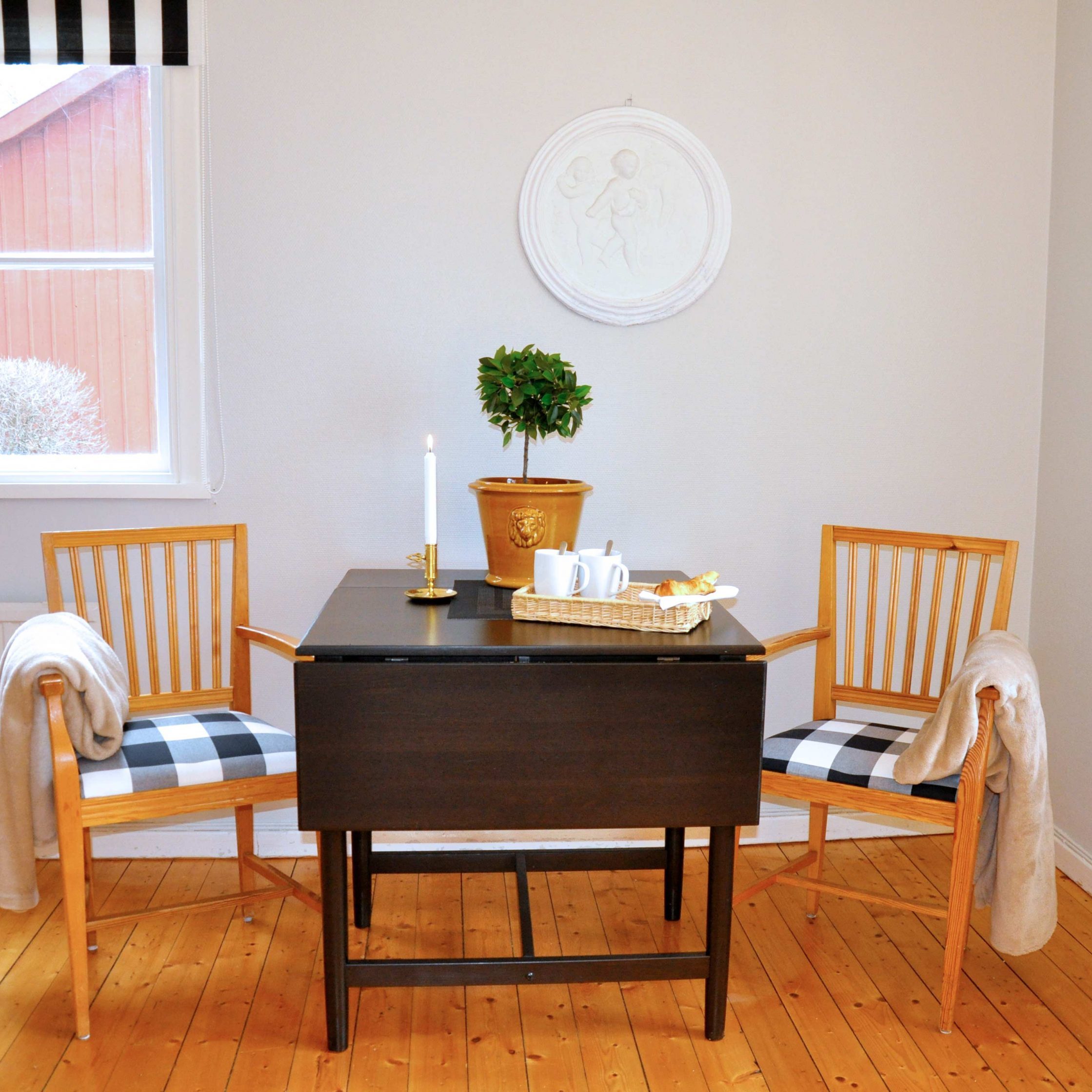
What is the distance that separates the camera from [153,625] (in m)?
2.20

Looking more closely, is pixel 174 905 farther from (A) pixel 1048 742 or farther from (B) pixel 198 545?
(A) pixel 1048 742

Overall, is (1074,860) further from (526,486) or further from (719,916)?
(526,486)

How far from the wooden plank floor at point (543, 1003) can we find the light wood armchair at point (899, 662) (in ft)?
0.41

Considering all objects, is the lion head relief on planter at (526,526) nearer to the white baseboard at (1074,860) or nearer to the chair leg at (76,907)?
the chair leg at (76,907)

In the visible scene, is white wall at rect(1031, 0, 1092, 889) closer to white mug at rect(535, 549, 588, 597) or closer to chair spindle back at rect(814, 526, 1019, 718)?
chair spindle back at rect(814, 526, 1019, 718)

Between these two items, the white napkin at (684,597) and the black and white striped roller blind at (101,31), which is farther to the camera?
the black and white striped roller blind at (101,31)

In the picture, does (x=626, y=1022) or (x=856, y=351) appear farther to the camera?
(x=856, y=351)

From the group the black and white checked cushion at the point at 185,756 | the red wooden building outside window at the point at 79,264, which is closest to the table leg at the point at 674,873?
the black and white checked cushion at the point at 185,756

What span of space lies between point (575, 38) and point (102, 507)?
1.53m

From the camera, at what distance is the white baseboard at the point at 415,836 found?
8.28 feet

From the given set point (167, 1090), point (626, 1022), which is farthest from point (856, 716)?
point (167, 1090)

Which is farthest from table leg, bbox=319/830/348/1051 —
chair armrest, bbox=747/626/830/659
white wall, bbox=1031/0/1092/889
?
white wall, bbox=1031/0/1092/889

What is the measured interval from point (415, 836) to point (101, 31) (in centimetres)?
197

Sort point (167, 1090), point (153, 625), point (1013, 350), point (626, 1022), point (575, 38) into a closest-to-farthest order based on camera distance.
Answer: point (167, 1090), point (626, 1022), point (153, 625), point (575, 38), point (1013, 350)
